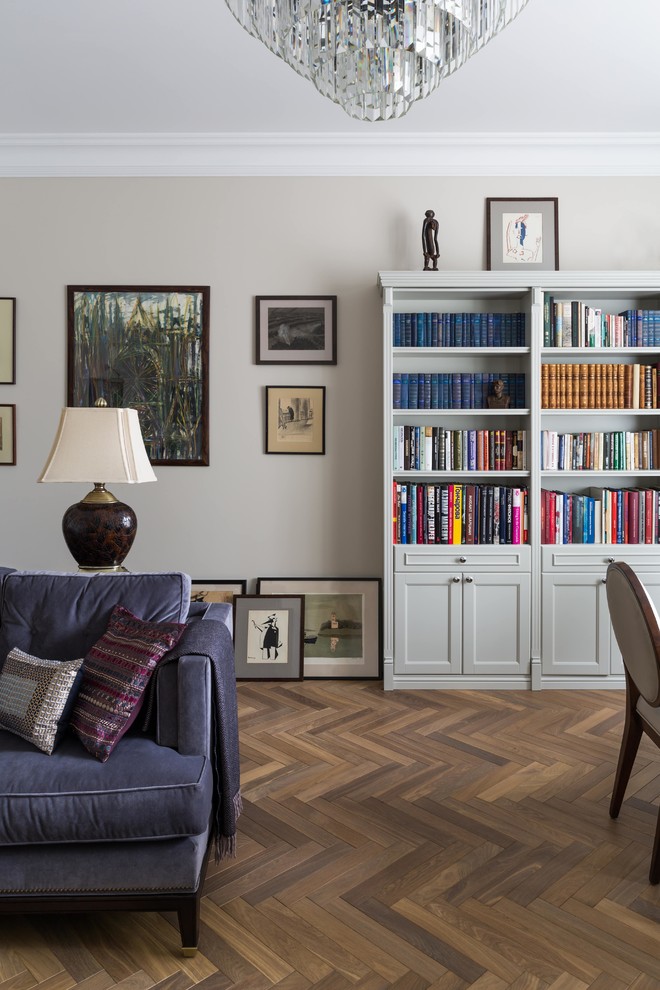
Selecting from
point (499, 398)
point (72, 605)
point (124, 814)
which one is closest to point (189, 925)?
point (124, 814)

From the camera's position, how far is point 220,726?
6.56 feet

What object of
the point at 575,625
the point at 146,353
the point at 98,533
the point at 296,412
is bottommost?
the point at 575,625

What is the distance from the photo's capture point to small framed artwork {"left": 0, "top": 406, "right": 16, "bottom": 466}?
13.1ft

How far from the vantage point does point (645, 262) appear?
3973 millimetres

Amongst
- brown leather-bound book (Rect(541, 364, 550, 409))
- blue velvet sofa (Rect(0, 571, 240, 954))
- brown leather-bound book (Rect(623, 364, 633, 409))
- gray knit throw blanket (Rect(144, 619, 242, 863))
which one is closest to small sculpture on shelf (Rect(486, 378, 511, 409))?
brown leather-bound book (Rect(541, 364, 550, 409))

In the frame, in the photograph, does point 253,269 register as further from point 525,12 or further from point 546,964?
point 546,964

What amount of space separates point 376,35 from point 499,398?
2346mm

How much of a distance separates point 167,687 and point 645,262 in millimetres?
3543

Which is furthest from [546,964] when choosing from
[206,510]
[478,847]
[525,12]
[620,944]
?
[525,12]

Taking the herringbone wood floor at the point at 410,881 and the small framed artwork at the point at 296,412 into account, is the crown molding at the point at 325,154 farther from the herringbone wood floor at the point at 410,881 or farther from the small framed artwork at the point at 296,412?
the herringbone wood floor at the point at 410,881

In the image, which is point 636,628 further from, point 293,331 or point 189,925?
point 293,331

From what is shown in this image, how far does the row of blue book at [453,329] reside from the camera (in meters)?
3.77

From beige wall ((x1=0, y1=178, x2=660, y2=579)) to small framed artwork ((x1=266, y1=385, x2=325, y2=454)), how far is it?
2.2 inches

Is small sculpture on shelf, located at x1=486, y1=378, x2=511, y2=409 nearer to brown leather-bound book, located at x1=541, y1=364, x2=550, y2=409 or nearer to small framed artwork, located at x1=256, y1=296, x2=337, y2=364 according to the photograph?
brown leather-bound book, located at x1=541, y1=364, x2=550, y2=409
